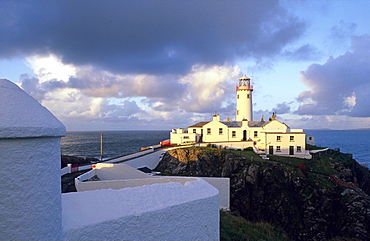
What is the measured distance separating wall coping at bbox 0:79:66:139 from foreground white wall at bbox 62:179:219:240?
175 cm

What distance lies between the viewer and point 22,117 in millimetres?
3660

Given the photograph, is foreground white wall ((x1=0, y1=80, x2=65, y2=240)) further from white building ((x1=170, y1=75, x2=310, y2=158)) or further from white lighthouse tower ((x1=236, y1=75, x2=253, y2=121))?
white lighthouse tower ((x1=236, y1=75, x2=253, y2=121))

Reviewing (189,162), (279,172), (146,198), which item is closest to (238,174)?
(279,172)

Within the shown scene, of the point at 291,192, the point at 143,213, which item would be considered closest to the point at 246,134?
the point at 291,192

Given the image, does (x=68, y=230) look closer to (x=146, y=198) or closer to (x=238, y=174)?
(x=146, y=198)

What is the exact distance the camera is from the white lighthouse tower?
133ft

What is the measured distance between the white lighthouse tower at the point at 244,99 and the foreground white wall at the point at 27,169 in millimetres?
38052

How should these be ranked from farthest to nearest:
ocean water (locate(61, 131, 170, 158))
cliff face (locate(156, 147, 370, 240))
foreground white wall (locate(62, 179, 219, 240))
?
ocean water (locate(61, 131, 170, 158)), cliff face (locate(156, 147, 370, 240)), foreground white wall (locate(62, 179, 219, 240))

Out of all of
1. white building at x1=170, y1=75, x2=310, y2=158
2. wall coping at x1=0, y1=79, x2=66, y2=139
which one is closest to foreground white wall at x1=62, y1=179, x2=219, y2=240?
wall coping at x1=0, y1=79, x2=66, y2=139

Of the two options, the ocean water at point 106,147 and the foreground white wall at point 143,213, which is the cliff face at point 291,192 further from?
the ocean water at point 106,147

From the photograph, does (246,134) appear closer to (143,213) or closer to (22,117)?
Answer: (143,213)

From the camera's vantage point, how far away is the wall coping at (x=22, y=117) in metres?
3.48

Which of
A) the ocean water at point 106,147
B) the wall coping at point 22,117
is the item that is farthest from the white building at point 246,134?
the wall coping at point 22,117

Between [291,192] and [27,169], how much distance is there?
21.4 meters
